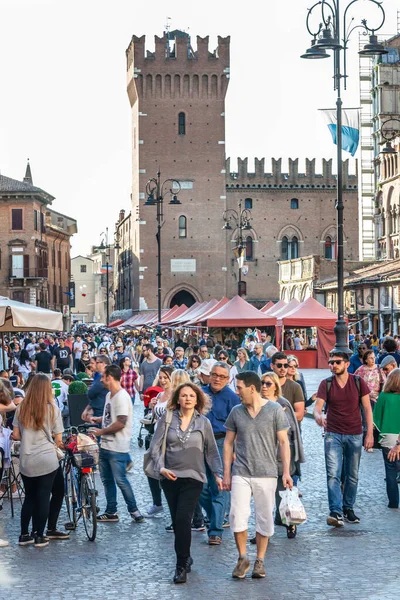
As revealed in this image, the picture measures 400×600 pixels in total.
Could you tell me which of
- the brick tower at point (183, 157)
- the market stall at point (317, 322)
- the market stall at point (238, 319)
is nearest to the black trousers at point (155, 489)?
the market stall at point (238, 319)

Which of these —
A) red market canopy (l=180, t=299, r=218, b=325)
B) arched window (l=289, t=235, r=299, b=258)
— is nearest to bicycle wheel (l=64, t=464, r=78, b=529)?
red market canopy (l=180, t=299, r=218, b=325)

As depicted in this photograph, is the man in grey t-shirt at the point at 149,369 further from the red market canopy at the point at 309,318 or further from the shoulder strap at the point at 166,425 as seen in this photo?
the red market canopy at the point at 309,318

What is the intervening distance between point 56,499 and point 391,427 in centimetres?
329

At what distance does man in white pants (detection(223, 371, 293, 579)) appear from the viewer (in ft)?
25.5

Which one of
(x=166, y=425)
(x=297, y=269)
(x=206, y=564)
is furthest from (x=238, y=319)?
(x=166, y=425)

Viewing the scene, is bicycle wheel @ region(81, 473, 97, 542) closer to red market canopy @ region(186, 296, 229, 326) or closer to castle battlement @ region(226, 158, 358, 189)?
red market canopy @ region(186, 296, 229, 326)

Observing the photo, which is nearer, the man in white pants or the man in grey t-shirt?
the man in white pants

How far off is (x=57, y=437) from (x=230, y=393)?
1.62 meters

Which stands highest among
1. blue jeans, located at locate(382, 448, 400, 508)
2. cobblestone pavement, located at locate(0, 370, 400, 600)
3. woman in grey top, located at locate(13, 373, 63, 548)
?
woman in grey top, located at locate(13, 373, 63, 548)

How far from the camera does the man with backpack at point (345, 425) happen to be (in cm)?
991

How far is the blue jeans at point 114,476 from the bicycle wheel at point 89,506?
580mm

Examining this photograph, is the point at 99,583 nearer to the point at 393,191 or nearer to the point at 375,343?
the point at 375,343

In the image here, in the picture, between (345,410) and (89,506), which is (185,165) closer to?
(345,410)

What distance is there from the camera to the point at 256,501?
7859mm
